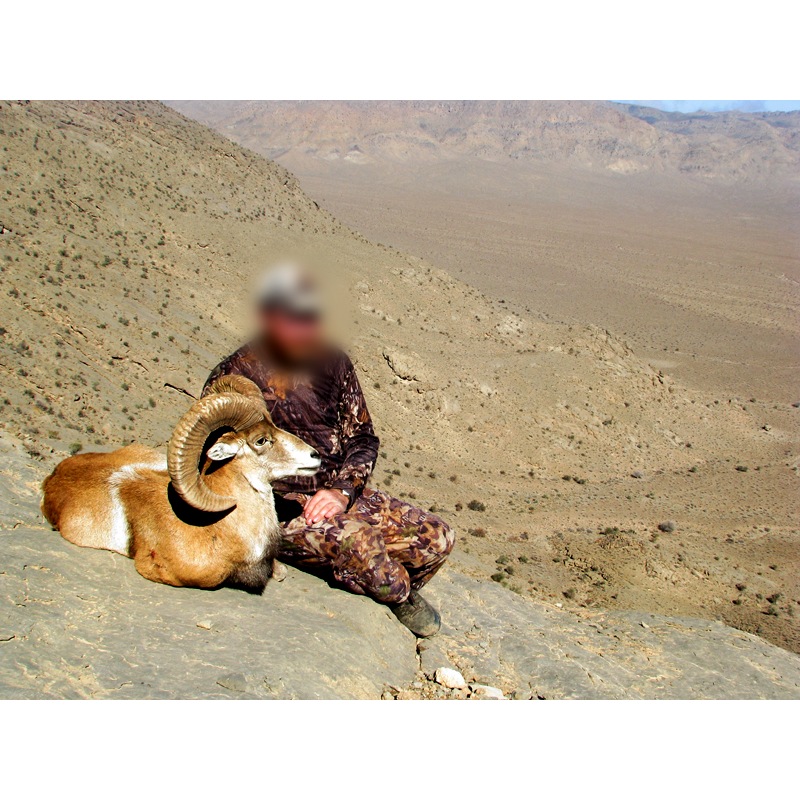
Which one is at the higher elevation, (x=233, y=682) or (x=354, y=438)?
(x=354, y=438)

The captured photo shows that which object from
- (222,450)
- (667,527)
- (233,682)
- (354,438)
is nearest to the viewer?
(233,682)

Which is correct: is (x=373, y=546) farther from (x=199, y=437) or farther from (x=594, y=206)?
(x=594, y=206)

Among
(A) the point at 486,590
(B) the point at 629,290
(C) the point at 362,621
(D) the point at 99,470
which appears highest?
(B) the point at 629,290

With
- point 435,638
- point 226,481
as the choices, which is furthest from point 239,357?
point 435,638

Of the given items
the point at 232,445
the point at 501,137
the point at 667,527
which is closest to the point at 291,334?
the point at 232,445

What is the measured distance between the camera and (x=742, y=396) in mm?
22906

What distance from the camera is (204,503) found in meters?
3.38

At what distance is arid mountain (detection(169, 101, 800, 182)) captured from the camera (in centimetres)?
9388

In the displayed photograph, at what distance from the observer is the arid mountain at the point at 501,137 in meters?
93.9

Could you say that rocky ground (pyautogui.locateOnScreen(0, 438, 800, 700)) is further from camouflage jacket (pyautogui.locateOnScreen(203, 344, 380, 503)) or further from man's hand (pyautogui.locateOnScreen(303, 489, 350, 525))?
camouflage jacket (pyautogui.locateOnScreen(203, 344, 380, 503))

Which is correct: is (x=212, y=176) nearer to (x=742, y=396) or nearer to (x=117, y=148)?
(x=117, y=148)

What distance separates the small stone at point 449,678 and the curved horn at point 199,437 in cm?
190

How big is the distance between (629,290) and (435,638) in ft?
135

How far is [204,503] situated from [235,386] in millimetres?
744
